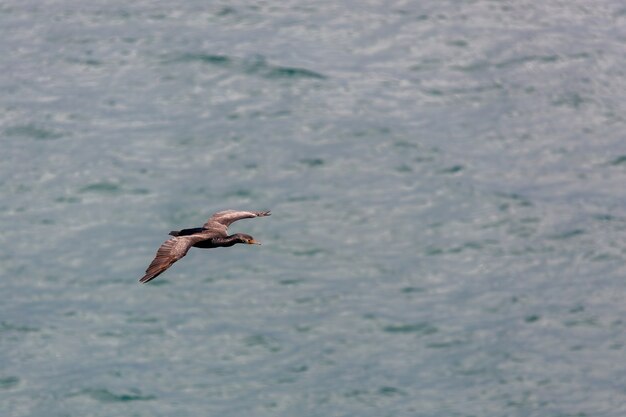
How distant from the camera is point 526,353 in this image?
54250 millimetres

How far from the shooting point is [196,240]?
25750 mm

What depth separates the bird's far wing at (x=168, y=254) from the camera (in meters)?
23.4

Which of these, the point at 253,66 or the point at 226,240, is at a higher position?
the point at 226,240

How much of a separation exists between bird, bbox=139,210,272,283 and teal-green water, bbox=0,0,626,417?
24221 mm

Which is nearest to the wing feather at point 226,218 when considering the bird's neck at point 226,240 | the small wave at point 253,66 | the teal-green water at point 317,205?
the bird's neck at point 226,240

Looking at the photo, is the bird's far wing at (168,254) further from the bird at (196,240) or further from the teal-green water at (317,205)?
the teal-green water at (317,205)

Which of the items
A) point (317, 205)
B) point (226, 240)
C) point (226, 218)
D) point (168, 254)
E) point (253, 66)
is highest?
point (168, 254)

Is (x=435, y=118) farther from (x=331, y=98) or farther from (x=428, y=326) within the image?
(x=428, y=326)

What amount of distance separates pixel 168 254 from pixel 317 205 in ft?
110

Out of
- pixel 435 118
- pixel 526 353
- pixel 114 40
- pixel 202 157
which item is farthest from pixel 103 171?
pixel 526 353

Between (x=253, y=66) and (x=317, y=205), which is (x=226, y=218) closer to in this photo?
(x=317, y=205)

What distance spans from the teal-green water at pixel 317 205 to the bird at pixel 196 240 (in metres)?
24.2

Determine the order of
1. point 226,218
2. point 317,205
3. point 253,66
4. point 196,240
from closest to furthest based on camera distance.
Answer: point 196,240
point 226,218
point 317,205
point 253,66

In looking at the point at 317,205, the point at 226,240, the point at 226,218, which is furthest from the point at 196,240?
the point at 317,205
